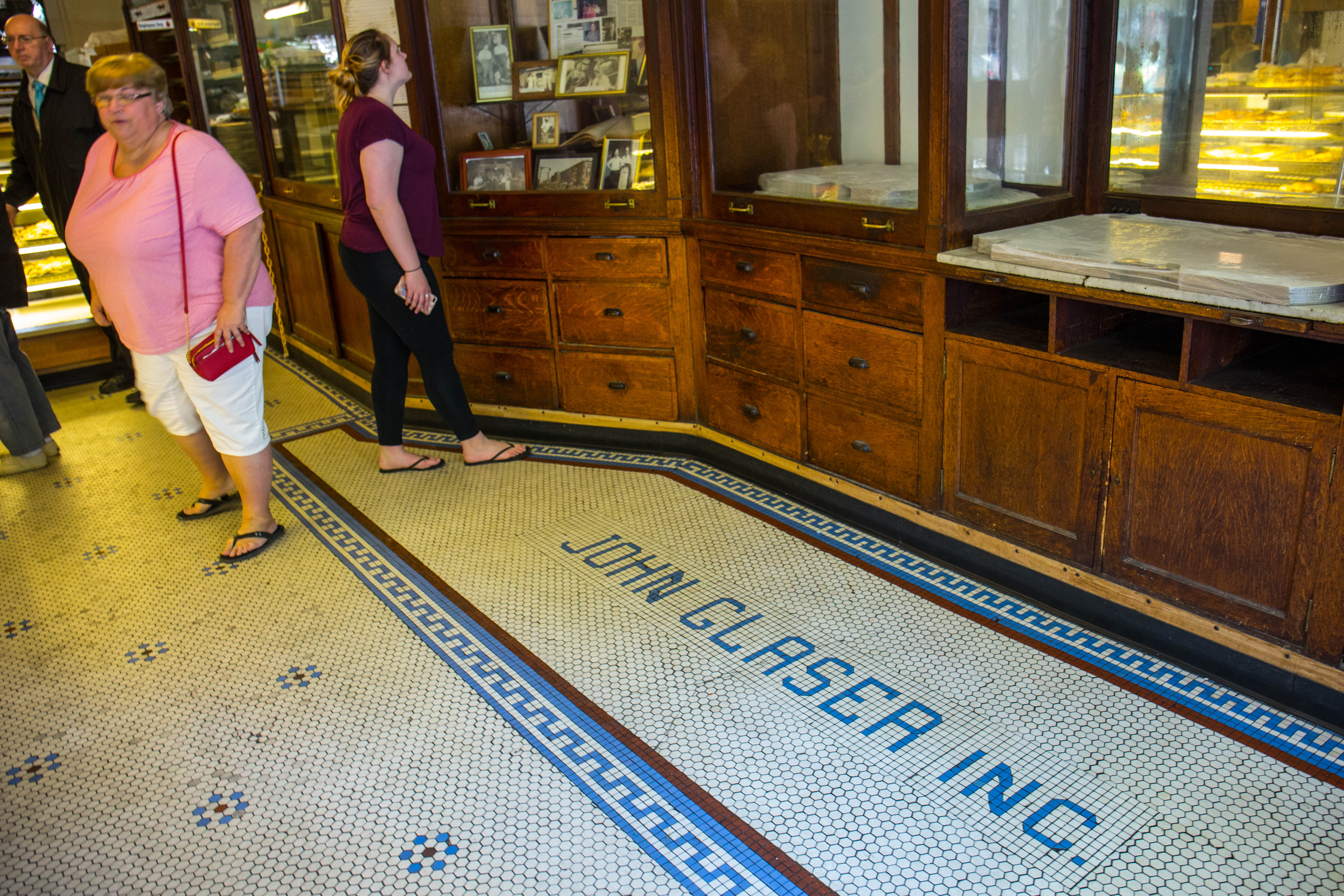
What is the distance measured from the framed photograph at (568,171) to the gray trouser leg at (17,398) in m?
2.17

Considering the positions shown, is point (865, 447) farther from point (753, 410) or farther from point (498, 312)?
point (498, 312)

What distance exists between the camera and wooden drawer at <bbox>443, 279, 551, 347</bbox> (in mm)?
3912

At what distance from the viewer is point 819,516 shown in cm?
322

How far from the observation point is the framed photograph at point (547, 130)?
3.95 m

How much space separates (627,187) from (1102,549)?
84.2 inches

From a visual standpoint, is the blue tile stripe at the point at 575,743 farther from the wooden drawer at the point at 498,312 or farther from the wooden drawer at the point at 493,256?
the wooden drawer at the point at 493,256

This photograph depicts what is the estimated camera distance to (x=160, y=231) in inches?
107

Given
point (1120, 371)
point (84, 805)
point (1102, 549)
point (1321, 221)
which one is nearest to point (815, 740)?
point (1102, 549)

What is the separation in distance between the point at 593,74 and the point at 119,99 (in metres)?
1.69

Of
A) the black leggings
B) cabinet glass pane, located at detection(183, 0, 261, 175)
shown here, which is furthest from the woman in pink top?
cabinet glass pane, located at detection(183, 0, 261, 175)

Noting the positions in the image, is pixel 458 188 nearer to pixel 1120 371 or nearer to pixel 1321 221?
pixel 1120 371

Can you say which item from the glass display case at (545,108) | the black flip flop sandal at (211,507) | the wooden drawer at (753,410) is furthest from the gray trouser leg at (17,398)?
the wooden drawer at (753,410)

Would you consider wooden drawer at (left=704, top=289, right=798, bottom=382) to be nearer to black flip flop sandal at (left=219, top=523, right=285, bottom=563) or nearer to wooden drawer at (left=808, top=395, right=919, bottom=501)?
wooden drawer at (left=808, top=395, right=919, bottom=501)

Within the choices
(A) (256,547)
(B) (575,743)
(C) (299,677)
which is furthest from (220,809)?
(A) (256,547)
